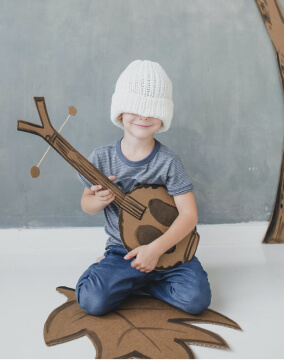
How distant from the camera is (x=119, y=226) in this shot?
120 centimetres

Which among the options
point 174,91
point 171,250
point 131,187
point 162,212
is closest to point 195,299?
point 171,250

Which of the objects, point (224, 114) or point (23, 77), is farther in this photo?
point (224, 114)

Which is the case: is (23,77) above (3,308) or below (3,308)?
above

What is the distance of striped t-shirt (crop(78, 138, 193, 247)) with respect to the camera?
4.11 feet

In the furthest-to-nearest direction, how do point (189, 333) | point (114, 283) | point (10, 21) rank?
point (10, 21) → point (114, 283) → point (189, 333)

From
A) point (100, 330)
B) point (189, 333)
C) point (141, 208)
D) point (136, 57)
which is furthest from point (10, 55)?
point (189, 333)

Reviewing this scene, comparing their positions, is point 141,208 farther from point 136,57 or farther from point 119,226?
point 136,57

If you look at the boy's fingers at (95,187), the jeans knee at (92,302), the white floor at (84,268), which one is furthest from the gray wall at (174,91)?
the jeans knee at (92,302)

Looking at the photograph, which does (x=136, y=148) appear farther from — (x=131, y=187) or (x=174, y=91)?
(x=174, y=91)

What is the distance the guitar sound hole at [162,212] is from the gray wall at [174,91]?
0.49 m

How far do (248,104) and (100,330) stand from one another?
44.2 inches

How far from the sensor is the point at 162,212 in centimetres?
124

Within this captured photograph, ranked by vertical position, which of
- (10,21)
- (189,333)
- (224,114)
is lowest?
(189,333)

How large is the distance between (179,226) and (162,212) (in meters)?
0.07
